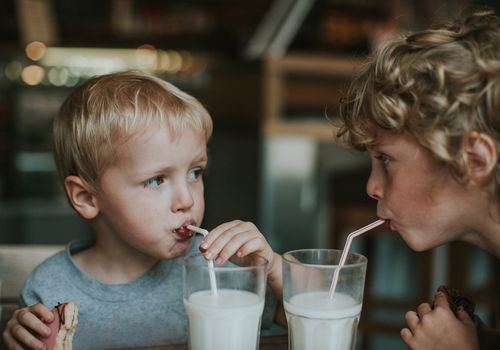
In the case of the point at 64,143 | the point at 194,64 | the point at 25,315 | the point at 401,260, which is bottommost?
the point at 401,260

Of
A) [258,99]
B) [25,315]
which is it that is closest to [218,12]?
[258,99]

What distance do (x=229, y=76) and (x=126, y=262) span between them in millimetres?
2446

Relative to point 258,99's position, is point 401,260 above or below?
below

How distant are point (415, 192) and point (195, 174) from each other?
45 centimetres

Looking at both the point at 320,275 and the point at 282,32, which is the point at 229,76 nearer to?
the point at 282,32

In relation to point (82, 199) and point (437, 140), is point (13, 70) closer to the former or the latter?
point (82, 199)

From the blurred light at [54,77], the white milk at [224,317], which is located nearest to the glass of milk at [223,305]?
the white milk at [224,317]

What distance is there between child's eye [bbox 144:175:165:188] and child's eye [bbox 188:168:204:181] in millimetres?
59

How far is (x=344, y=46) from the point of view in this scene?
394 cm

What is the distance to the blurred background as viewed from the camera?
11.0 feet

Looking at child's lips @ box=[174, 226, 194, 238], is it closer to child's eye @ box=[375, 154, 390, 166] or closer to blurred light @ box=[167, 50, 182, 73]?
child's eye @ box=[375, 154, 390, 166]

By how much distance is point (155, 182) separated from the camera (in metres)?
1.22

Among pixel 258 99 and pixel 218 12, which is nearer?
pixel 258 99

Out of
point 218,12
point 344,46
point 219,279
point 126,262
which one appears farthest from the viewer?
point 218,12
